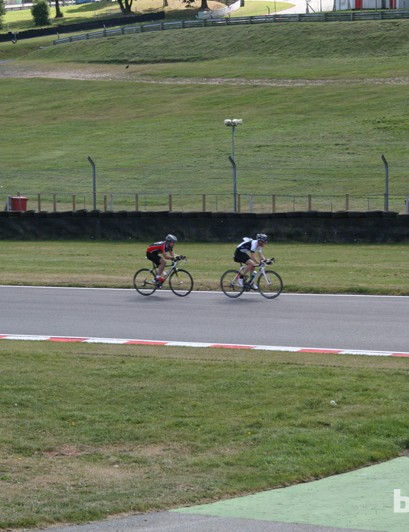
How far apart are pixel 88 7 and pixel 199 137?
80.5m

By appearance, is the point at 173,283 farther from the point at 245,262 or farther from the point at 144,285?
the point at 245,262

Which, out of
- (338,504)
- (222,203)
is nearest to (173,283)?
(338,504)

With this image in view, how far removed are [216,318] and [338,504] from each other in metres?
10.4

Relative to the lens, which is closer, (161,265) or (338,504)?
(338,504)

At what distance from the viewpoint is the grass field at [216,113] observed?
4191cm

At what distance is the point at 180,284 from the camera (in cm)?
2220

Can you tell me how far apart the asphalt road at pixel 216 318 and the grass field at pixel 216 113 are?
12041 millimetres

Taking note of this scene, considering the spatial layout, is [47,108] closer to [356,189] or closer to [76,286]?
[356,189]

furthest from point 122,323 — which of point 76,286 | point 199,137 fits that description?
point 199,137

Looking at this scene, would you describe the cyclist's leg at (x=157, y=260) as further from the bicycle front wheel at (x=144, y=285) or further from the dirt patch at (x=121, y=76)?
the dirt patch at (x=121, y=76)

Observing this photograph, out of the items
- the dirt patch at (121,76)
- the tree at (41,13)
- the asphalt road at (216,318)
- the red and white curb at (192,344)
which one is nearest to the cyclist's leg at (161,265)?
the asphalt road at (216,318)

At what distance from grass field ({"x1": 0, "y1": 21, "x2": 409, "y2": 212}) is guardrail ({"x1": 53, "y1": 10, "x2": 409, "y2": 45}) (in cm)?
222

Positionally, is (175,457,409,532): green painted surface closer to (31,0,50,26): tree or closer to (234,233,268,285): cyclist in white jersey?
(234,233,268,285): cyclist in white jersey

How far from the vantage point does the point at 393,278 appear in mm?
23547
